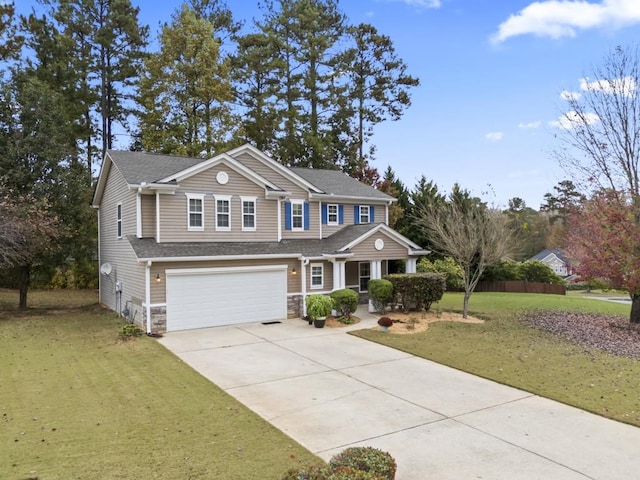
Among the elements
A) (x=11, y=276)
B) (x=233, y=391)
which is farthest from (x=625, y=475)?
(x=11, y=276)

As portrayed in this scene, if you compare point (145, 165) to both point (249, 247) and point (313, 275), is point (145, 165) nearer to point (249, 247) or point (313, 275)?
point (249, 247)

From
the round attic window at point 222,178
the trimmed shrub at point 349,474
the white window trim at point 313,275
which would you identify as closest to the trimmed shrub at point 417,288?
the white window trim at point 313,275

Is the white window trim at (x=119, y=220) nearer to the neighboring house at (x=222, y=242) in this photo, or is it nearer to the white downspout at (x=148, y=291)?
the neighboring house at (x=222, y=242)

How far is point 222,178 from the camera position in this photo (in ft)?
56.6

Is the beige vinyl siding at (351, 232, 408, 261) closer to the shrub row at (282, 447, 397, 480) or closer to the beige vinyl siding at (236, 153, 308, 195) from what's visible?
the beige vinyl siding at (236, 153, 308, 195)

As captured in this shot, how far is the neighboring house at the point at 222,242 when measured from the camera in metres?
15.4

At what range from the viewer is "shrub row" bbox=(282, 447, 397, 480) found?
4262mm

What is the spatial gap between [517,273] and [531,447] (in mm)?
27544

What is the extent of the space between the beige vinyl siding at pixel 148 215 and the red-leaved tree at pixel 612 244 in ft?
51.4

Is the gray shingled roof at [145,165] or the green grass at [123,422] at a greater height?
the gray shingled roof at [145,165]

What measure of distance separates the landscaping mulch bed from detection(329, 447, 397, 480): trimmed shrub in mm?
10303

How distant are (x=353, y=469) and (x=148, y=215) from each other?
548 inches

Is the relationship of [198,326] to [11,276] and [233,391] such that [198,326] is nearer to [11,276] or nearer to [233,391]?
[233,391]

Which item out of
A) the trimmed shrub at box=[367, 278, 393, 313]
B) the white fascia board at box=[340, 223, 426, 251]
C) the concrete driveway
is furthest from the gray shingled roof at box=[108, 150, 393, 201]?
the concrete driveway
